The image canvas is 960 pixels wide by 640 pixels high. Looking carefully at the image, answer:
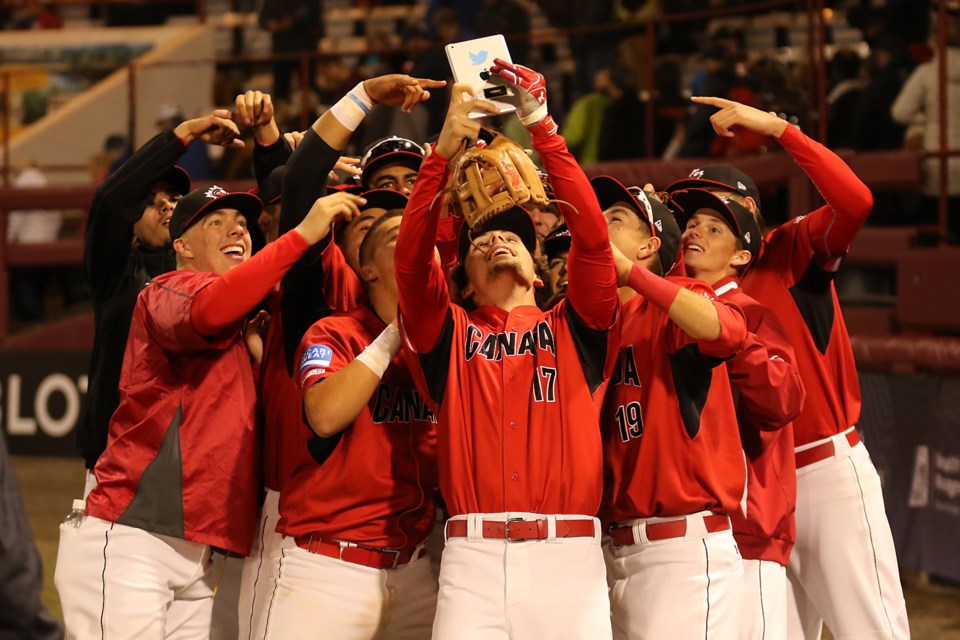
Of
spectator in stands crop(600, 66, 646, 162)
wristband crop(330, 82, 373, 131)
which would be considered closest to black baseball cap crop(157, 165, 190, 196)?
wristband crop(330, 82, 373, 131)

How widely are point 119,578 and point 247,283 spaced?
102 cm

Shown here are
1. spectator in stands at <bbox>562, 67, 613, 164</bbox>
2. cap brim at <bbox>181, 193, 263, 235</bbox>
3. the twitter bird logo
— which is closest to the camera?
the twitter bird logo

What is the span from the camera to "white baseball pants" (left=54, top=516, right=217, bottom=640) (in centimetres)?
387

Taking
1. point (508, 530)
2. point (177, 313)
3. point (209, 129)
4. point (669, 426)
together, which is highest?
point (209, 129)

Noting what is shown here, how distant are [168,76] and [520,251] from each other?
9077 millimetres

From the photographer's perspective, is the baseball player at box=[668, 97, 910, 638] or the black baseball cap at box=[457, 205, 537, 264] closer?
the black baseball cap at box=[457, 205, 537, 264]

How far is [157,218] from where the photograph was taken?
4.92m

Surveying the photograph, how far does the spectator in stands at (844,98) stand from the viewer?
8.99 metres

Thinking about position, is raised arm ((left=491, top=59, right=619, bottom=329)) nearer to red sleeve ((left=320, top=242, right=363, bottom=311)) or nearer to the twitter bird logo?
the twitter bird logo

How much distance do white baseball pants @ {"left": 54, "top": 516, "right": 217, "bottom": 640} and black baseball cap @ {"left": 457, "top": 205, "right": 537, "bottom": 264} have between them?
1.34m

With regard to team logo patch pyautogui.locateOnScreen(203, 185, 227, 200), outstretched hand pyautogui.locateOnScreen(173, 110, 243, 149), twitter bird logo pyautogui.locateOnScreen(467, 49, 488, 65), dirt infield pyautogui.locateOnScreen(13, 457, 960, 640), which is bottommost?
dirt infield pyautogui.locateOnScreen(13, 457, 960, 640)

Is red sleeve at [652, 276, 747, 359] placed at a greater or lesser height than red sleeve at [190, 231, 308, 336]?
lesser

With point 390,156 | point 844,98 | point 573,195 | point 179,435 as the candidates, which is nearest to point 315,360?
point 179,435

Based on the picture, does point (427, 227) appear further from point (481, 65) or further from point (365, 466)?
point (365, 466)
